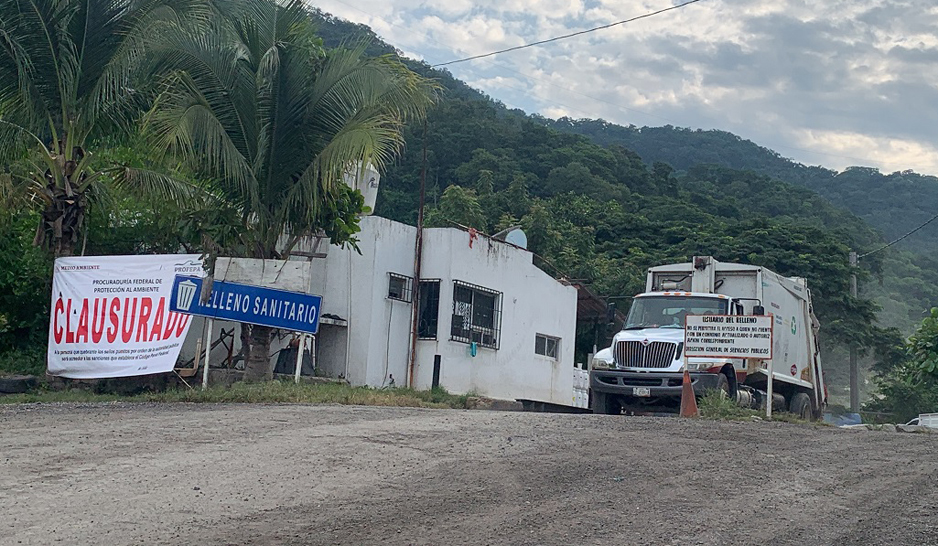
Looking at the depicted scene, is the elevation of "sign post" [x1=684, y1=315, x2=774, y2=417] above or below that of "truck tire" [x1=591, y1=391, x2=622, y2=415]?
above

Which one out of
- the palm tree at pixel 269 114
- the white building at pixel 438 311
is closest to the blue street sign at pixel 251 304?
the palm tree at pixel 269 114

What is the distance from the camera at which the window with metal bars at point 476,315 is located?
80.1 feet

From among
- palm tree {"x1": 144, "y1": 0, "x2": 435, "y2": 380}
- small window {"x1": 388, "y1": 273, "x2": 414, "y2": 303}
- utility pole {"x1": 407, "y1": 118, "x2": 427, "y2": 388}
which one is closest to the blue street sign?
palm tree {"x1": 144, "y1": 0, "x2": 435, "y2": 380}

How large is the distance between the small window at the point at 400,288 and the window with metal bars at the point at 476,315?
42.9 inches

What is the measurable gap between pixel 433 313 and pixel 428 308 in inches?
9.2

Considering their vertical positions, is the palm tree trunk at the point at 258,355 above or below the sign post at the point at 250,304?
below

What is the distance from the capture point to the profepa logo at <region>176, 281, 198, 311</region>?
15.6m

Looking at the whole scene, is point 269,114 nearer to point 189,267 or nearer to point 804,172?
point 189,267

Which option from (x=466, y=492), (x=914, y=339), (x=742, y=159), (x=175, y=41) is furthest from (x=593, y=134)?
(x=466, y=492)

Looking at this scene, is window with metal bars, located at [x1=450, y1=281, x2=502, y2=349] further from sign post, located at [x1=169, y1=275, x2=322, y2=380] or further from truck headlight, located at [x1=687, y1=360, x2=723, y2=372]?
sign post, located at [x1=169, y1=275, x2=322, y2=380]

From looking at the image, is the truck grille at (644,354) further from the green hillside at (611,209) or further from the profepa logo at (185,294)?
the green hillside at (611,209)

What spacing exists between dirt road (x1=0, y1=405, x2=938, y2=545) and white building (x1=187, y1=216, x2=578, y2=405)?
1037 cm

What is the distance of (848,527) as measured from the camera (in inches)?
291

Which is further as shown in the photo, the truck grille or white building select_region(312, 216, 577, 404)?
white building select_region(312, 216, 577, 404)
